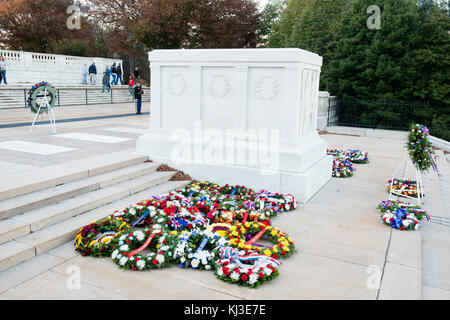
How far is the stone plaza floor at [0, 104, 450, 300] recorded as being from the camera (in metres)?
3.72

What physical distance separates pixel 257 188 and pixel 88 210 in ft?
9.85

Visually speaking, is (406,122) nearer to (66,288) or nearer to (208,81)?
(208,81)

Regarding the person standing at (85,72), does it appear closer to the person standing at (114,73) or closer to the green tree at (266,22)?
the person standing at (114,73)

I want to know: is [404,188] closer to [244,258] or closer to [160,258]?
[244,258]

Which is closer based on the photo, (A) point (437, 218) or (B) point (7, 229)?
(B) point (7, 229)

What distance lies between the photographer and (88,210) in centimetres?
548

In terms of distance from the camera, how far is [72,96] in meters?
24.3

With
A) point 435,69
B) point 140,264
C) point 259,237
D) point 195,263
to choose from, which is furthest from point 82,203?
point 435,69


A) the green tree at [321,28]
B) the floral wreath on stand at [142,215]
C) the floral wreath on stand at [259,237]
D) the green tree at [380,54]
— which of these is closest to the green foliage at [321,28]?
the green tree at [321,28]

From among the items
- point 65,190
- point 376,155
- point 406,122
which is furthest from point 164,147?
point 406,122

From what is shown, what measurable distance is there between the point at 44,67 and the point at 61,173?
28.6 meters

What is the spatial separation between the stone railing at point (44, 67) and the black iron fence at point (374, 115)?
22.8 metres

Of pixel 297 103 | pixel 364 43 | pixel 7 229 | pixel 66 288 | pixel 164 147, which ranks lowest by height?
pixel 66 288

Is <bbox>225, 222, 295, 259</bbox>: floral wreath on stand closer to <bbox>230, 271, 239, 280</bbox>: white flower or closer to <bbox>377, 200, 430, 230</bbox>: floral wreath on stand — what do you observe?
<bbox>230, 271, 239, 280</bbox>: white flower
